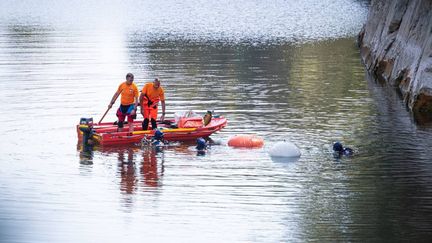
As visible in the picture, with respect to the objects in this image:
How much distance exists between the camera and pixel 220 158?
2547cm

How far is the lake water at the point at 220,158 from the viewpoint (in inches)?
742

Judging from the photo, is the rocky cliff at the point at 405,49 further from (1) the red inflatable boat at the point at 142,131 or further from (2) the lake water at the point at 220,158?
(1) the red inflatable boat at the point at 142,131

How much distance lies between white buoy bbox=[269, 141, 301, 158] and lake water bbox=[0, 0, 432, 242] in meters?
0.26

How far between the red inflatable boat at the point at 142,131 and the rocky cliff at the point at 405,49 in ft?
26.2

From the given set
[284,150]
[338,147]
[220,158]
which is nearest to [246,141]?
[220,158]

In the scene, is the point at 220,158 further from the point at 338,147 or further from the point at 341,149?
the point at 341,149

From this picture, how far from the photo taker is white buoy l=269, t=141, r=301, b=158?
25.4 metres

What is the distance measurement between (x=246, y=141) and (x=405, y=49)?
13769 mm

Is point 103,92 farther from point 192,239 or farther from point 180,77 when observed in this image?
point 192,239

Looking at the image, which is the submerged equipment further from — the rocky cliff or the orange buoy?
the rocky cliff

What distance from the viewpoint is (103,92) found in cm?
3991

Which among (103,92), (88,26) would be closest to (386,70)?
(103,92)

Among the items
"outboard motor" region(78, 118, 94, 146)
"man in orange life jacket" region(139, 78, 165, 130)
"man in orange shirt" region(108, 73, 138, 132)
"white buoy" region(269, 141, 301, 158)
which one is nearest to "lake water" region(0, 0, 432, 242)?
"white buoy" region(269, 141, 301, 158)

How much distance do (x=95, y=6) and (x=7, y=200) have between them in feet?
297
